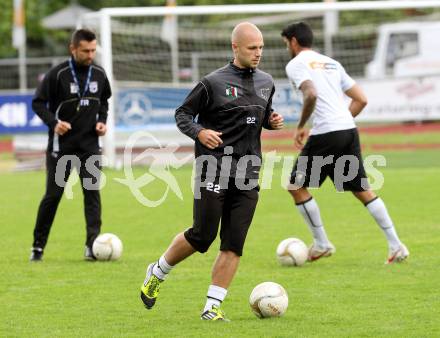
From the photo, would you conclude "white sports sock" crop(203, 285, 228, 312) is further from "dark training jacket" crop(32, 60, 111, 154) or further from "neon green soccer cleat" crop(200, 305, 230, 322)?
"dark training jacket" crop(32, 60, 111, 154)

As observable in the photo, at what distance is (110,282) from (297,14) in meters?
23.1

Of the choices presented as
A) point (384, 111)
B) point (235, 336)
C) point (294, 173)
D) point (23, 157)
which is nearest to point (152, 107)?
point (23, 157)

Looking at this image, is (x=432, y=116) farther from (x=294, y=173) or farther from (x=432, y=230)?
(x=294, y=173)

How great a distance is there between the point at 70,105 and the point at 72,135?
31 centimetres

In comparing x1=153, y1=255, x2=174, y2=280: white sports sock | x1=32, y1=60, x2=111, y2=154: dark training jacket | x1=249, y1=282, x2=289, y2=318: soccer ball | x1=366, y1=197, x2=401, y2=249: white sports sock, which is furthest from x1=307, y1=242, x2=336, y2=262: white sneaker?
x1=153, y1=255, x2=174, y2=280: white sports sock

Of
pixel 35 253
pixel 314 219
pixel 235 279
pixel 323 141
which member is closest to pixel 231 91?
pixel 235 279

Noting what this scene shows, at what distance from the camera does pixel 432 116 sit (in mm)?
24344

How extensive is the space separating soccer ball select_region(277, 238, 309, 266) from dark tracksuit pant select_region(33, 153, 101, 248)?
A: 1.99 m

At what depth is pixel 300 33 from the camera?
10.3m

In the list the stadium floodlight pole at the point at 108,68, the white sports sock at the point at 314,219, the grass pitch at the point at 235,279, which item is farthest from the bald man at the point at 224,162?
the stadium floodlight pole at the point at 108,68

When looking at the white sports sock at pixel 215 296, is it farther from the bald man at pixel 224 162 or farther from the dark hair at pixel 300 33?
the dark hair at pixel 300 33

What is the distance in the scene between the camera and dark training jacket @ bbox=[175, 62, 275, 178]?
780cm

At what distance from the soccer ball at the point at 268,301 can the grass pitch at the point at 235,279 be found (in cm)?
10

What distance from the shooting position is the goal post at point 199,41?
20.8 meters
